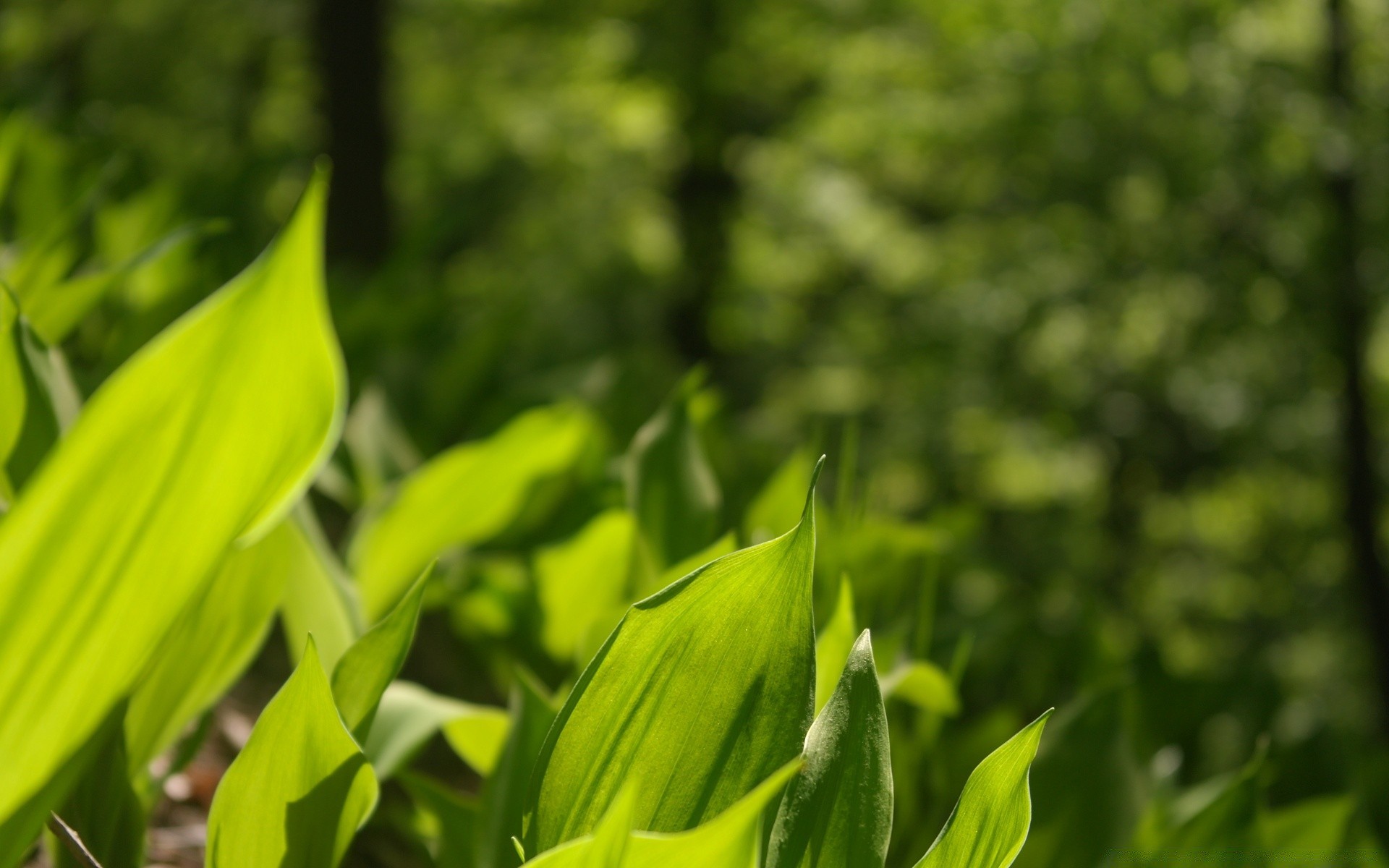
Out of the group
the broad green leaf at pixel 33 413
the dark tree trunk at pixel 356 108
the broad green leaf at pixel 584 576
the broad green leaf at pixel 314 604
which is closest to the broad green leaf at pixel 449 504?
the broad green leaf at pixel 584 576

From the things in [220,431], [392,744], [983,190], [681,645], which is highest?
[220,431]

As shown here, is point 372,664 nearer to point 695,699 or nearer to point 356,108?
point 695,699

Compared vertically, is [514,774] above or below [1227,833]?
above

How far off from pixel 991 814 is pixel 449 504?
0.74 meters

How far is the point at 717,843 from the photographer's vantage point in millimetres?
472

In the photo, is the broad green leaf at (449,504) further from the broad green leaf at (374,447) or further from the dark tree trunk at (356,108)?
the dark tree trunk at (356,108)

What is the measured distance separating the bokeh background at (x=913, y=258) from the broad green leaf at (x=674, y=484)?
14 centimetres

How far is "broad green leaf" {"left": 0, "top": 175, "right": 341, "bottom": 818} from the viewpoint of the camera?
1.44ft

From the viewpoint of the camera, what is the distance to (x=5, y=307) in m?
0.69

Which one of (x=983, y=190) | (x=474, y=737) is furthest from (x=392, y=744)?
(x=983, y=190)

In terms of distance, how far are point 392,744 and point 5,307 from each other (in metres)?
0.39

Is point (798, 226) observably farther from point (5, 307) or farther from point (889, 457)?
point (5, 307)

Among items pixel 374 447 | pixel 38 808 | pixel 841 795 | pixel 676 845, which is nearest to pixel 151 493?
pixel 38 808

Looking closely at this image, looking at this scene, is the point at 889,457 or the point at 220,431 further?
the point at 889,457
